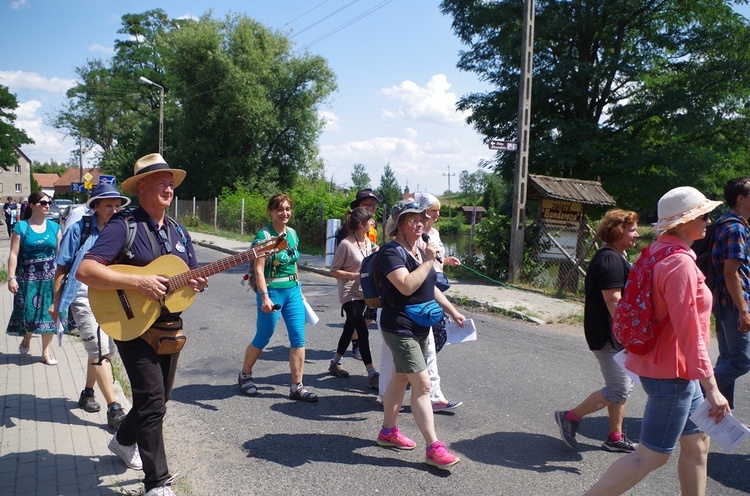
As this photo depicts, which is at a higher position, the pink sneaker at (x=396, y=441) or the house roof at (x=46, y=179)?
the house roof at (x=46, y=179)

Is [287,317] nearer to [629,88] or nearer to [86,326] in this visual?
[86,326]

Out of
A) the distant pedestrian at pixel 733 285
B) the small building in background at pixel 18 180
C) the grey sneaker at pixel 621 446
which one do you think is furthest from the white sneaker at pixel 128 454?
the small building in background at pixel 18 180

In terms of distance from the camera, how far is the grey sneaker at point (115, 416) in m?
4.30

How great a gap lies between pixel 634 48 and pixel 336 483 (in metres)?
21.2

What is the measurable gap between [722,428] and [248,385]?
3906 mm

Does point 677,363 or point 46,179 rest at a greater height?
point 46,179

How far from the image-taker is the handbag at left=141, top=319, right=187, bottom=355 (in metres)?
3.24

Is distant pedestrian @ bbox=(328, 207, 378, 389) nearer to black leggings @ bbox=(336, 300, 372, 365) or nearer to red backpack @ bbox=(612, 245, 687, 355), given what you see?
black leggings @ bbox=(336, 300, 372, 365)

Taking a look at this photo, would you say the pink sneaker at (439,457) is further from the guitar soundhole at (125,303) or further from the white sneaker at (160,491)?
the guitar soundhole at (125,303)

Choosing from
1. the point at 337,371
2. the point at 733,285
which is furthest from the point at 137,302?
the point at 733,285

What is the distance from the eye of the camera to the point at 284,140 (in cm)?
3719

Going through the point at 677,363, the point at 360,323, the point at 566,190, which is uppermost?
the point at 566,190

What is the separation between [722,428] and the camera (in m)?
2.81

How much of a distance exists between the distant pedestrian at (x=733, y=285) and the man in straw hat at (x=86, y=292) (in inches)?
176
